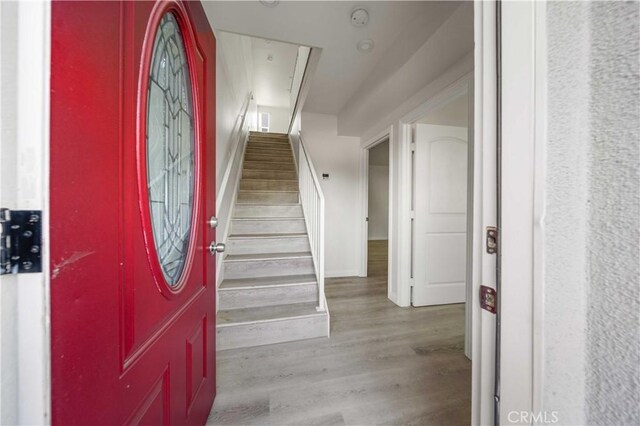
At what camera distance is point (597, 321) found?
1.21 feet

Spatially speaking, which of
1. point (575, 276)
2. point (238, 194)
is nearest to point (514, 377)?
point (575, 276)

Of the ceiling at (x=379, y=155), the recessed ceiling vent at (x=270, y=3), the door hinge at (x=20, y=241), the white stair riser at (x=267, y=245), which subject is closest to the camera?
the door hinge at (x=20, y=241)

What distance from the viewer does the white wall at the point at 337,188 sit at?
11.7 feet

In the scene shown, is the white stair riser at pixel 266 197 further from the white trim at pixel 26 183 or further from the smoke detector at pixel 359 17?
the white trim at pixel 26 183

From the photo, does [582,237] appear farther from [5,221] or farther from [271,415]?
[271,415]

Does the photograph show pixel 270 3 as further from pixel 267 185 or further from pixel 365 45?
pixel 267 185

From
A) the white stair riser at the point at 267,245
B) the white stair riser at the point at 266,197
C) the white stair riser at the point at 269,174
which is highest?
the white stair riser at the point at 269,174

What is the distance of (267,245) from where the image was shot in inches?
98.9

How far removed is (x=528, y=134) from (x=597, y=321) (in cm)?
33

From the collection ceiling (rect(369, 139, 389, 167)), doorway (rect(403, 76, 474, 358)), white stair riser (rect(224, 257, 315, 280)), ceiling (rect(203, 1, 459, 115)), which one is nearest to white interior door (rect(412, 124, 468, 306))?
doorway (rect(403, 76, 474, 358))

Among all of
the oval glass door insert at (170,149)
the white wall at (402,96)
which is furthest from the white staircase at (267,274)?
the oval glass door insert at (170,149)

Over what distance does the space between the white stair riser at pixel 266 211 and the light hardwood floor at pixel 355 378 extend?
4.67ft

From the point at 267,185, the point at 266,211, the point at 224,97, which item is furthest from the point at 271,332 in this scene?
the point at 224,97

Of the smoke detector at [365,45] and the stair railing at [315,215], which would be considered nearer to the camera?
the smoke detector at [365,45]
